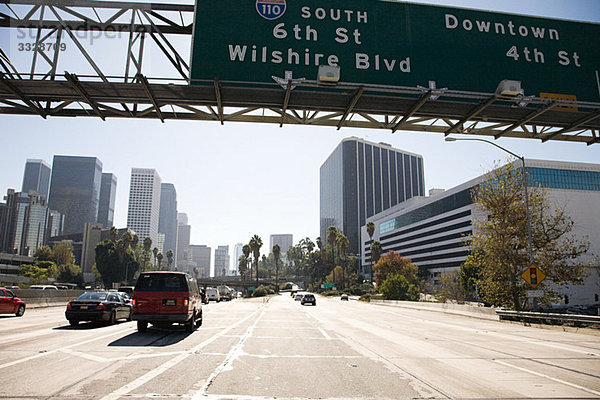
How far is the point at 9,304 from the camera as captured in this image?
72.1ft

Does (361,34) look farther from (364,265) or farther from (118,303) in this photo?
(364,265)

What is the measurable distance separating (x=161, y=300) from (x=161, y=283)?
678 millimetres

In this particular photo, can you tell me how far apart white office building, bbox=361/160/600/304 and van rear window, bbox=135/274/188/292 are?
178 feet

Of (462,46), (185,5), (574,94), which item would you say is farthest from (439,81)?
(185,5)

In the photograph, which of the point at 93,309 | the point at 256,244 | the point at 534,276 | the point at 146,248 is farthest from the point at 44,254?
the point at 534,276

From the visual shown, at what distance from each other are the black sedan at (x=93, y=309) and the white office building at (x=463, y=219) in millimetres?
53783

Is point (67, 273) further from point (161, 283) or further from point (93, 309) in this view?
point (161, 283)

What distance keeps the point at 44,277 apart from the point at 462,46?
10255 centimetres

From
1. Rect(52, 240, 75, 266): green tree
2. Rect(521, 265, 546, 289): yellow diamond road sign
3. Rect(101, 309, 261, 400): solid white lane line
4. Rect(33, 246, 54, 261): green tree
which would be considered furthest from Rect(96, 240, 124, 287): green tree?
Rect(101, 309, 261, 400): solid white lane line

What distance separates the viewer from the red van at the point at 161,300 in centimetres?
1407

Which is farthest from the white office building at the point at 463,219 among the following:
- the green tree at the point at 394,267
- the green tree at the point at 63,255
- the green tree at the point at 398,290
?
the green tree at the point at 63,255

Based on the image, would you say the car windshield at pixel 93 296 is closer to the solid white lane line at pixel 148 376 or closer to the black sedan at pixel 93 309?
the black sedan at pixel 93 309

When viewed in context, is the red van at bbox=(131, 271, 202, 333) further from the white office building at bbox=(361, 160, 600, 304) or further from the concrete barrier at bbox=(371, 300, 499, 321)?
the white office building at bbox=(361, 160, 600, 304)

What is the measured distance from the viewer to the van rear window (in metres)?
14.4
